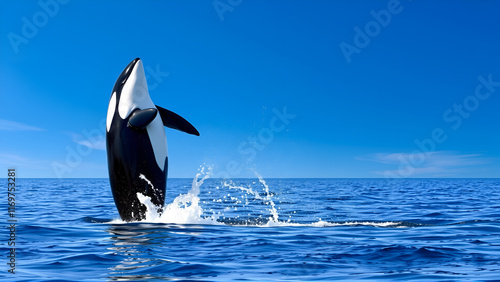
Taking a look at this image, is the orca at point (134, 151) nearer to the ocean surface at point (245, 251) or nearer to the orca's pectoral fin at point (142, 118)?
the orca's pectoral fin at point (142, 118)

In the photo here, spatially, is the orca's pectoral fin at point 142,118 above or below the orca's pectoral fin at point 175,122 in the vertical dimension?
below

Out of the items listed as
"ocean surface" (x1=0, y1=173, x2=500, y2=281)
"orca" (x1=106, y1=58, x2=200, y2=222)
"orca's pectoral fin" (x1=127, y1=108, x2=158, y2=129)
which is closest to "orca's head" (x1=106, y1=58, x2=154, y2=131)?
"orca" (x1=106, y1=58, x2=200, y2=222)

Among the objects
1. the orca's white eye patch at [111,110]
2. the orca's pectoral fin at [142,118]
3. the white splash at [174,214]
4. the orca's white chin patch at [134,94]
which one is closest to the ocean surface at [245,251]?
the white splash at [174,214]

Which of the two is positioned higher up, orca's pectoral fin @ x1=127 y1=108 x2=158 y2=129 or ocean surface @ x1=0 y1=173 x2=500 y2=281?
orca's pectoral fin @ x1=127 y1=108 x2=158 y2=129

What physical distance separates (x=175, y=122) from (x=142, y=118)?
1.92 meters

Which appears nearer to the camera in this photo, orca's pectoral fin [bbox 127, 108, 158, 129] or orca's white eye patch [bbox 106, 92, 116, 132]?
orca's pectoral fin [bbox 127, 108, 158, 129]

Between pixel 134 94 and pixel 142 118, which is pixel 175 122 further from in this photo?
pixel 142 118

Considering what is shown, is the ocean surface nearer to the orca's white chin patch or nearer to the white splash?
the white splash

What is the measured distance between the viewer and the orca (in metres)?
11.7

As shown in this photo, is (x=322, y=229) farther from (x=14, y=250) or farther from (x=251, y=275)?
(x=14, y=250)

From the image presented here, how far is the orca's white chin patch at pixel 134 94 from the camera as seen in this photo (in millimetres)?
12219

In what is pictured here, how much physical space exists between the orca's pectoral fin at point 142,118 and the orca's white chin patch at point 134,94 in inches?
20.8

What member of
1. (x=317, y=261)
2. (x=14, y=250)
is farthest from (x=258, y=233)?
(x=14, y=250)

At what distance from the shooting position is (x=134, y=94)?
12609 millimetres
